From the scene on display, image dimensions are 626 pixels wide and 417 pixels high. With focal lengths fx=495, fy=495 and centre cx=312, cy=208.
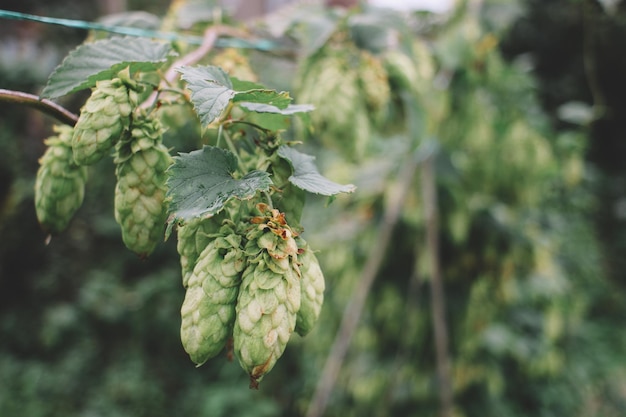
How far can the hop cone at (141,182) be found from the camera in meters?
0.48

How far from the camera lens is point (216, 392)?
2750mm

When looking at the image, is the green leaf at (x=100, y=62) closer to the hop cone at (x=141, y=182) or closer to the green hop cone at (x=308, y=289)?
the hop cone at (x=141, y=182)

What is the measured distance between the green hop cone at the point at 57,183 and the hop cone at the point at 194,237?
182 mm

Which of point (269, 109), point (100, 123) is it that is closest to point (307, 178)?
point (269, 109)

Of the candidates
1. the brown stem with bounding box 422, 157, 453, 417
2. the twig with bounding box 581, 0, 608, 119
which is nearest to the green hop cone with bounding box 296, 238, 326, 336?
the brown stem with bounding box 422, 157, 453, 417

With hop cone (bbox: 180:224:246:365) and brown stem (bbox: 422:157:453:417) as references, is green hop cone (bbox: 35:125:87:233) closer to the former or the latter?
hop cone (bbox: 180:224:246:365)

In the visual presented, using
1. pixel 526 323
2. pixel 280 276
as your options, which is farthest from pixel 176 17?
pixel 526 323

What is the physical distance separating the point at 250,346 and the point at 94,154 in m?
0.24

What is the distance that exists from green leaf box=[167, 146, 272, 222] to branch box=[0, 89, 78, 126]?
15 cm

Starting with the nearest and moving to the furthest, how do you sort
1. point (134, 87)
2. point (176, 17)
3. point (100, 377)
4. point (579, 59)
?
point (134, 87) < point (176, 17) < point (100, 377) < point (579, 59)

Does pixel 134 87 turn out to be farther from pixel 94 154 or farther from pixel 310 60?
pixel 310 60

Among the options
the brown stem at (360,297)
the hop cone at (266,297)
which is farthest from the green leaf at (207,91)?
the brown stem at (360,297)

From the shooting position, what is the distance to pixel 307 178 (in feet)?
1.58

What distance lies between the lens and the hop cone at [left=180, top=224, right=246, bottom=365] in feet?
1.33
